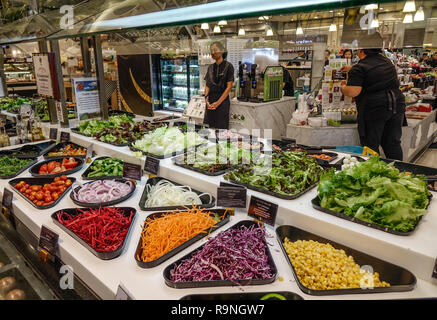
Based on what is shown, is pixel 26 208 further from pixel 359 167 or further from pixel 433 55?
pixel 433 55

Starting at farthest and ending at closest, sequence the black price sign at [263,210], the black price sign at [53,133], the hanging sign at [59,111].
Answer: the hanging sign at [59,111], the black price sign at [53,133], the black price sign at [263,210]

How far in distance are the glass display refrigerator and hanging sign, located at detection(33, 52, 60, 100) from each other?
3.94 m

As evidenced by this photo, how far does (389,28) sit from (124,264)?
206 centimetres

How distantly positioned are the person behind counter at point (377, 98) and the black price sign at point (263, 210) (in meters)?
2.85

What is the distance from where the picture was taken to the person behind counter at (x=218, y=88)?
18.0 feet

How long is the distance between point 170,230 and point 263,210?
23.8 inches

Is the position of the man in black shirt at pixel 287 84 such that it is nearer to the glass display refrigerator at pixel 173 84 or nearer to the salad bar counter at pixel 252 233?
the glass display refrigerator at pixel 173 84

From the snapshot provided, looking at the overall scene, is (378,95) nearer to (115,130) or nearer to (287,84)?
(115,130)

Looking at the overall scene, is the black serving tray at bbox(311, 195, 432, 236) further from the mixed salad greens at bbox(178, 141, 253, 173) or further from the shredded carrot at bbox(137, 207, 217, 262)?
the mixed salad greens at bbox(178, 141, 253, 173)

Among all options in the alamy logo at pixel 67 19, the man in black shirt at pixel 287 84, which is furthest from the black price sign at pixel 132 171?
the man in black shirt at pixel 287 84

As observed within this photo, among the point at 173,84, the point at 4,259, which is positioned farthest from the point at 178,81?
the point at 4,259

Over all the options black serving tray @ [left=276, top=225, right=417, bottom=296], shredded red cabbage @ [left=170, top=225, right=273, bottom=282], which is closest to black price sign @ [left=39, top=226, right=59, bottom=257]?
shredded red cabbage @ [left=170, top=225, right=273, bottom=282]

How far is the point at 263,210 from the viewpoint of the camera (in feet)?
6.56

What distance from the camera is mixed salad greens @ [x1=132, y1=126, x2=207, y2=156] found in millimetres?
2990
